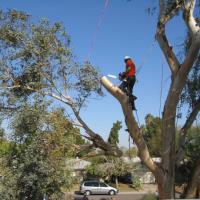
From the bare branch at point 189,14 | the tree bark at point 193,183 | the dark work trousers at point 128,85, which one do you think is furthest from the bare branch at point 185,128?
the dark work trousers at point 128,85

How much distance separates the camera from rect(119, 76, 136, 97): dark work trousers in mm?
14250

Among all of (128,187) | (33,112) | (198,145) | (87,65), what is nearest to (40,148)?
(33,112)

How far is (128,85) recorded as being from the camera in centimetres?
1438

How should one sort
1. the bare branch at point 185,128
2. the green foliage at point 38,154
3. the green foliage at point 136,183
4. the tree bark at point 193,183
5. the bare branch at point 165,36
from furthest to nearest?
the green foliage at point 136,183, the green foliage at point 38,154, the tree bark at point 193,183, the bare branch at point 185,128, the bare branch at point 165,36

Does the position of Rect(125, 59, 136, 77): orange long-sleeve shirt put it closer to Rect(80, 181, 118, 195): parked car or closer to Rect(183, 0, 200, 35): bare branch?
Rect(183, 0, 200, 35): bare branch

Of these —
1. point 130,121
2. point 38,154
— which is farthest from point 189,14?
point 38,154

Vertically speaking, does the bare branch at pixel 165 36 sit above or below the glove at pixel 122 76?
above

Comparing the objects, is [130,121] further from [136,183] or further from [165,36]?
[136,183]

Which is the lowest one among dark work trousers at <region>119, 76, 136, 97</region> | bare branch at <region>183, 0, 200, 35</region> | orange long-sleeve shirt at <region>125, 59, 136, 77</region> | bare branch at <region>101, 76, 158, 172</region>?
bare branch at <region>101, 76, 158, 172</region>

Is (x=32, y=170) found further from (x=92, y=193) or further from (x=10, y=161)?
(x=92, y=193)

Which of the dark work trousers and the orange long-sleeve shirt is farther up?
the orange long-sleeve shirt

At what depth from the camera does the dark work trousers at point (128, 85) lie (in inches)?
561

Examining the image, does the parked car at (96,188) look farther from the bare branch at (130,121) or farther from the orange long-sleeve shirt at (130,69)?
the orange long-sleeve shirt at (130,69)


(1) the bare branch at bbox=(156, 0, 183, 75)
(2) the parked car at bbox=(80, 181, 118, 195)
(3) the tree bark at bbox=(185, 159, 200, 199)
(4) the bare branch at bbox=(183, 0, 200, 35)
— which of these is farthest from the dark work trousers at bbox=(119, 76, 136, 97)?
(2) the parked car at bbox=(80, 181, 118, 195)
